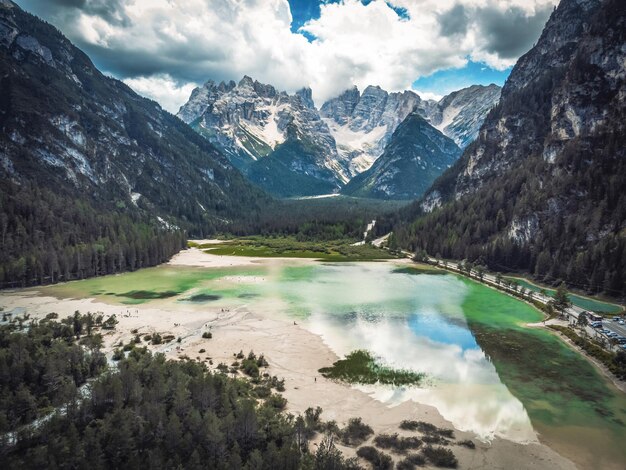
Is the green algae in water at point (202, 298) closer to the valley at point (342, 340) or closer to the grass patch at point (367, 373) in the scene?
the valley at point (342, 340)

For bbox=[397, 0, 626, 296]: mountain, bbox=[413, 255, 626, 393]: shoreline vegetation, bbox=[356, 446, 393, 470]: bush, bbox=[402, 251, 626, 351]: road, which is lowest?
bbox=[356, 446, 393, 470]: bush

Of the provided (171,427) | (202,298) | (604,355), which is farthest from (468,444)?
(202,298)

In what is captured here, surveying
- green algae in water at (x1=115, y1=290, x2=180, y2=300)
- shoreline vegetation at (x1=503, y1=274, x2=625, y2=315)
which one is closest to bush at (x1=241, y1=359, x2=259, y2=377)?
green algae in water at (x1=115, y1=290, x2=180, y2=300)

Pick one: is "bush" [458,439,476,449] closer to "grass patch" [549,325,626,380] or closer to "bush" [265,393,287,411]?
"bush" [265,393,287,411]

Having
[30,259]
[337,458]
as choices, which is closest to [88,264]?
[30,259]

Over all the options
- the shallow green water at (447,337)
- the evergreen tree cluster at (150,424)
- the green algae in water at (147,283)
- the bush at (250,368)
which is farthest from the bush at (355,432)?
the green algae in water at (147,283)

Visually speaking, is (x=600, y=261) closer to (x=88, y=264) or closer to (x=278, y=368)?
(x=278, y=368)
